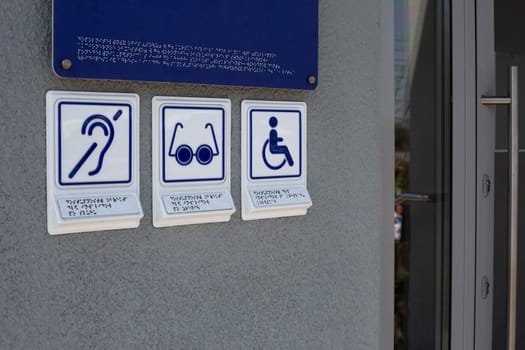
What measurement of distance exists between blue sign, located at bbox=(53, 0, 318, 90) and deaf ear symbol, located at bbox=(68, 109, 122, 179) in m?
0.09

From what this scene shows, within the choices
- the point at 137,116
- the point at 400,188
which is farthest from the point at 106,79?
the point at 400,188

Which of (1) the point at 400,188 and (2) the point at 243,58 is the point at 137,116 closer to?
(2) the point at 243,58

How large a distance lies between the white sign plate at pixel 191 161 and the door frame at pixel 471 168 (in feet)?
3.03

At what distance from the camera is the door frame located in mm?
2105

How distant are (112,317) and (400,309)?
990 mm

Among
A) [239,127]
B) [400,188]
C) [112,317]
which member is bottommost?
[112,317]

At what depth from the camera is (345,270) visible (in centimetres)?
177

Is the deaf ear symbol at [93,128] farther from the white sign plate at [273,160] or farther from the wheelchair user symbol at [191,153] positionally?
the white sign plate at [273,160]

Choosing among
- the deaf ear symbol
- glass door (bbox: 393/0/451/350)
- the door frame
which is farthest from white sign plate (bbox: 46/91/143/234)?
the door frame

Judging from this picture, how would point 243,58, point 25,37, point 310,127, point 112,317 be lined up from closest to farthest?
point 25,37 → point 112,317 → point 243,58 → point 310,127

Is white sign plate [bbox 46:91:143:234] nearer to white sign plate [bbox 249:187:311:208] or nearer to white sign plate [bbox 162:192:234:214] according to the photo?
white sign plate [bbox 162:192:234:214]

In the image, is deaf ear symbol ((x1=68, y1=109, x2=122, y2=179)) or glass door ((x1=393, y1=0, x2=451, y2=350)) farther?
glass door ((x1=393, y1=0, x2=451, y2=350))

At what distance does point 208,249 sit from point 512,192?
108 cm

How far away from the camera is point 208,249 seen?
1.51 metres
